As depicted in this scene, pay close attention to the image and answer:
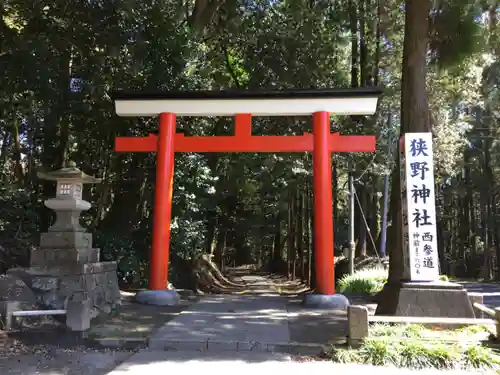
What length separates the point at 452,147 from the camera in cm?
2112

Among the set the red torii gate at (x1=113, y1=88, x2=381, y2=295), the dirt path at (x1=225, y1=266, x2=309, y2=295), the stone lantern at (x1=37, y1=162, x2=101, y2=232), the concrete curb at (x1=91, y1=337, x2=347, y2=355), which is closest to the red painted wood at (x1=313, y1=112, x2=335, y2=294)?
the red torii gate at (x1=113, y1=88, x2=381, y2=295)

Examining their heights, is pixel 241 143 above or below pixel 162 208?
above

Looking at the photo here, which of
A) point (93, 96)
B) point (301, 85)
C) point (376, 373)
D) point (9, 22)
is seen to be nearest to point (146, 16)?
point (93, 96)

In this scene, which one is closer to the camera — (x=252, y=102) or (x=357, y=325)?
(x=357, y=325)

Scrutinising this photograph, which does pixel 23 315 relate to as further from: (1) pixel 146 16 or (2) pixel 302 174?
(2) pixel 302 174

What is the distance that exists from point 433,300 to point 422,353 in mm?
1627

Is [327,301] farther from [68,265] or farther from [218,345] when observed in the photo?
[68,265]

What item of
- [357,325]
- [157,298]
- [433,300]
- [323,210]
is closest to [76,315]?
[157,298]

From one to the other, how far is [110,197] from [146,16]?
250 inches

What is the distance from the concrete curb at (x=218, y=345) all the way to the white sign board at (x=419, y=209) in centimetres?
194

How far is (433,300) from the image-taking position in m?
7.25

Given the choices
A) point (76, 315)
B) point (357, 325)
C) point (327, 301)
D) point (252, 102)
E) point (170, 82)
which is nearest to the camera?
point (357, 325)

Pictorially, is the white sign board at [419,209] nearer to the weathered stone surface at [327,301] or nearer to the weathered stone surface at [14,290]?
the weathered stone surface at [327,301]

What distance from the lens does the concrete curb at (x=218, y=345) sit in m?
6.25
